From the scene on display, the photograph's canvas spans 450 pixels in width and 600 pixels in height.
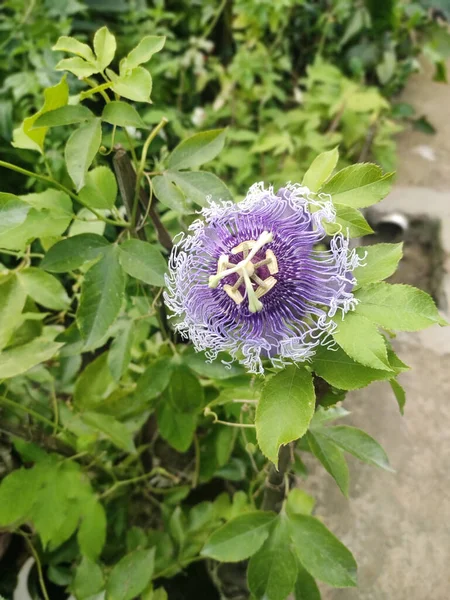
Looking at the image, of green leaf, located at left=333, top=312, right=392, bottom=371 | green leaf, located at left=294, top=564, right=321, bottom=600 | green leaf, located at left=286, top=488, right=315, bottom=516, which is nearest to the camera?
green leaf, located at left=333, top=312, right=392, bottom=371

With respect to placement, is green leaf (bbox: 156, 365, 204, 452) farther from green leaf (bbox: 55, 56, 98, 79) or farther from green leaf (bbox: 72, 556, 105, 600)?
green leaf (bbox: 55, 56, 98, 79)

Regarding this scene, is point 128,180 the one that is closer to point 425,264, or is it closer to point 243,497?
point 243,497

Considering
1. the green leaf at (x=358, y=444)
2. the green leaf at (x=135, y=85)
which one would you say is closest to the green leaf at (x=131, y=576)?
the green leaf at (x=358, y=444)

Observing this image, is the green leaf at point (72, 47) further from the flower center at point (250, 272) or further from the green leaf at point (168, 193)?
the flower center at point (250, 272)

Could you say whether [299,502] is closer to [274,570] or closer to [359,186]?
Result: [274,570]

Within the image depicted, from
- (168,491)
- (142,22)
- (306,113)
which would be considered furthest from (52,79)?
(168,491)

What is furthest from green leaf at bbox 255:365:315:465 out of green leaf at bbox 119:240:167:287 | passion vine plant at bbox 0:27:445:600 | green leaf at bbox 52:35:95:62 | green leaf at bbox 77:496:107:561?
green leaf at bbox 77:496:107:561
